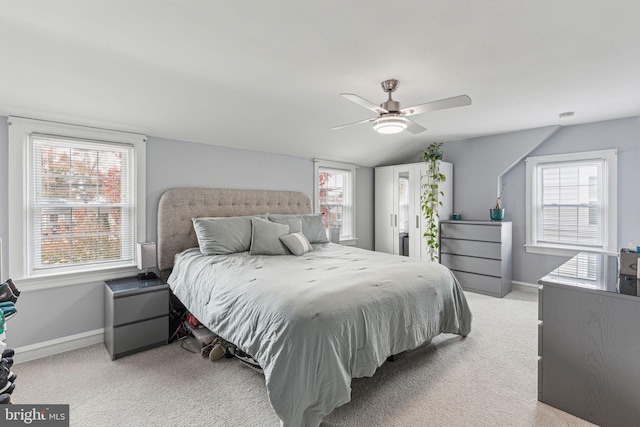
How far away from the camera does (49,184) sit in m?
2.89

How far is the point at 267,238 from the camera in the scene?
343 cm

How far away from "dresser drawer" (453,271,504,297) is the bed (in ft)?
5.71

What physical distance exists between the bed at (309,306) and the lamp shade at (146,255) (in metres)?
0.23

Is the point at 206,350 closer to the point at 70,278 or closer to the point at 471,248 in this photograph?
the point at 70,278

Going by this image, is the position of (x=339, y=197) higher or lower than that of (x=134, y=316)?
higher

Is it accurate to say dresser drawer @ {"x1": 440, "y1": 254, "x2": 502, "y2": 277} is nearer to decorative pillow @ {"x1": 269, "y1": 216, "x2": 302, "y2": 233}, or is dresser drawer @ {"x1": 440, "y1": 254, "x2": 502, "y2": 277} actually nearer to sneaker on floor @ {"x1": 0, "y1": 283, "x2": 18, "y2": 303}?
decorative pillow @ {"x1": 269, "y1": 216, "x2": 302, "y2": 233}

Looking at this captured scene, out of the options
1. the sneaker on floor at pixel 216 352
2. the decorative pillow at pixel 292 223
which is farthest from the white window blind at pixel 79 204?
the decorative pillow at pixel 292 223

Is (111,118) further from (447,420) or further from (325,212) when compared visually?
(447,420)

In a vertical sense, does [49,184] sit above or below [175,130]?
below

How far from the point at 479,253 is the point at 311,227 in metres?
2.60

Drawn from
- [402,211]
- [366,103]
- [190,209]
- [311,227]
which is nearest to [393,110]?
[366,103]

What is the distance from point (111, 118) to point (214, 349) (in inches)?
95.8

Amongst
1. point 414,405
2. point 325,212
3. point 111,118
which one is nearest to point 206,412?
point 414,405

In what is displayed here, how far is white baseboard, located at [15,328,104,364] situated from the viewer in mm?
2699
